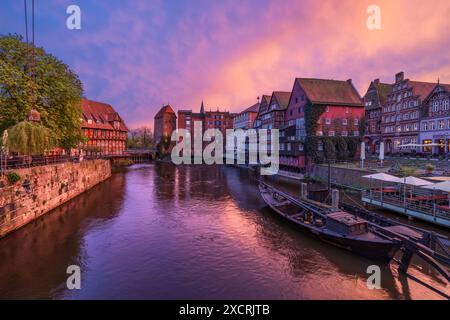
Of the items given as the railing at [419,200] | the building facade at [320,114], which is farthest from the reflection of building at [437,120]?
the railing at [419,200]

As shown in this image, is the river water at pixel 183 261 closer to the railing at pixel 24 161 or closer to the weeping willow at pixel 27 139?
the railing at pixel 24 161

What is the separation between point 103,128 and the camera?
82.4 m

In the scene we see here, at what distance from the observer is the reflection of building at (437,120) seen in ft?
153

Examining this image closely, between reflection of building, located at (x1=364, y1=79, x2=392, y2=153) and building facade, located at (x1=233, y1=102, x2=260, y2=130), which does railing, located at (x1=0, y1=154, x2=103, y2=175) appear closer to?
building facade, located at (x1=233, y1=102, x2=260, y2=130)

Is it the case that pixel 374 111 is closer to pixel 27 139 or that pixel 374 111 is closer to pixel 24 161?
pixel 27 139

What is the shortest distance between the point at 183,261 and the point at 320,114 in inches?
1793

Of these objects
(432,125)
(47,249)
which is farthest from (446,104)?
A: (47,249)

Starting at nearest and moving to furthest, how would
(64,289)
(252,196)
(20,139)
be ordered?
(64,289)
(20,139)
(252,196)

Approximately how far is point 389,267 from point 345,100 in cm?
4703

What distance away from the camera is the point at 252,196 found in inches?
1505

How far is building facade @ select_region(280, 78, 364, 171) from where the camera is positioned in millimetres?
53156

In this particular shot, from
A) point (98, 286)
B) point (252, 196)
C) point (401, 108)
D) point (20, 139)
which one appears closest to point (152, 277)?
point (98, 286)
